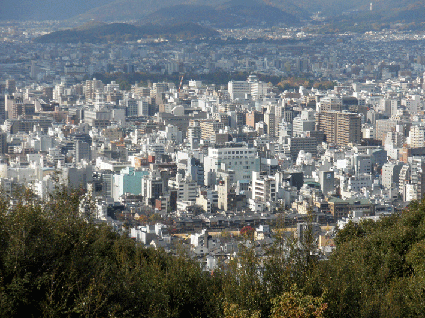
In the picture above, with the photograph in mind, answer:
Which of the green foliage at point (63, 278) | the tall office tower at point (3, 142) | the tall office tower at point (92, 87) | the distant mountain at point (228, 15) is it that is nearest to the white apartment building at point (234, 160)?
the tall office tower at point (3, 142)

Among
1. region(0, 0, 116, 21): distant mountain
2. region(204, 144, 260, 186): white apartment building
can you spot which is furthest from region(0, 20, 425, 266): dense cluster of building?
region(0, 0, 116, 21): distant mountain

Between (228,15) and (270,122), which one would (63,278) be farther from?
(228,15)

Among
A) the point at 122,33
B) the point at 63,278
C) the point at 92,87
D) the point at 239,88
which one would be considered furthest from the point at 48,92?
the point at 63,278

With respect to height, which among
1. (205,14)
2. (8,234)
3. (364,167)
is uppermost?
(205,14)

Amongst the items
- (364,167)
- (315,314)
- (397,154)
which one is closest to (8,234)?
(315,314)

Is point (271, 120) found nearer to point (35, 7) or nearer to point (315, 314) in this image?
point (315, 314)

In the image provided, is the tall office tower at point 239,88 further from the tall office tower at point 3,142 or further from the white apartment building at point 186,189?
the white apartment building at point 186,189

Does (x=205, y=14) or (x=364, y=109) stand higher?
(x=205, y=14)
